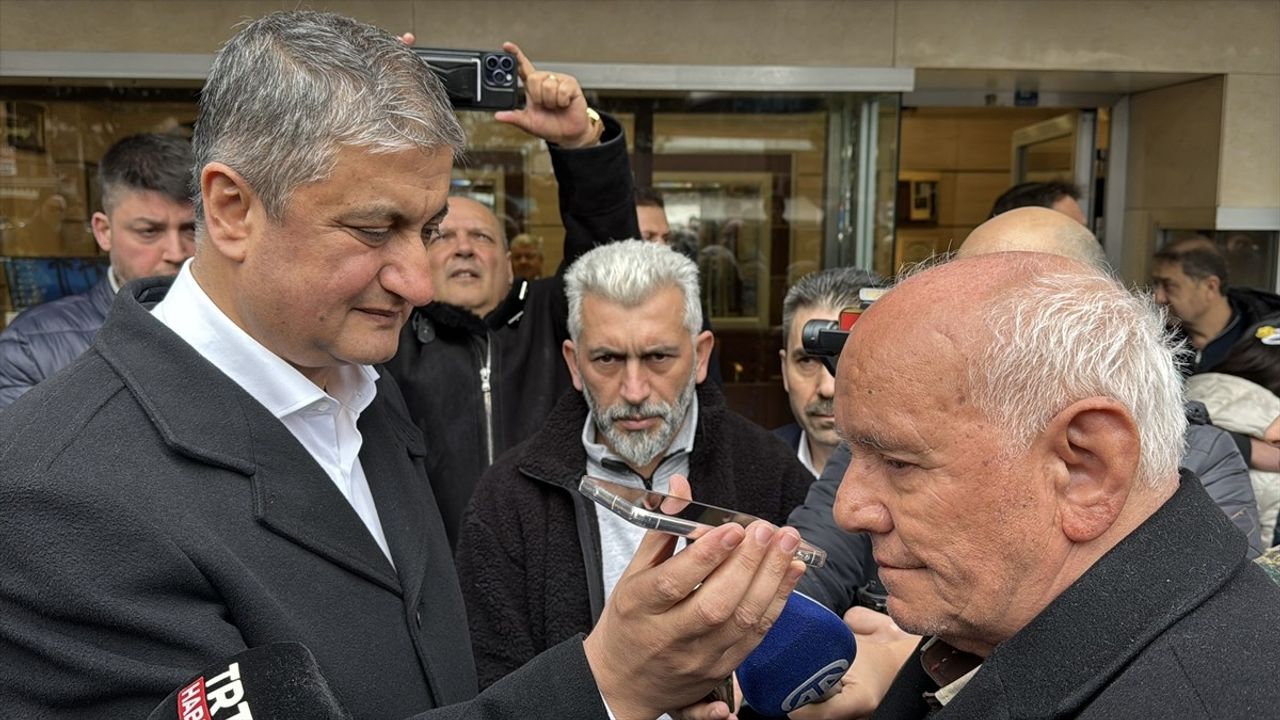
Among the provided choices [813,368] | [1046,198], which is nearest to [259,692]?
[813,368]

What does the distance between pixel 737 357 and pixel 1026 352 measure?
5041mm

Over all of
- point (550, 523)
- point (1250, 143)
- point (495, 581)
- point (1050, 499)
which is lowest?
point (495, 581)

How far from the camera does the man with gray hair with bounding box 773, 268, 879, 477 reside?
11.4 ft

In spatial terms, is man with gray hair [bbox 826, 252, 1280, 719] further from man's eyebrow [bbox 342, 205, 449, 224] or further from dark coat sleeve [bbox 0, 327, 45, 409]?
dark coat sleeve [bbox 0, 327, 45, 409]

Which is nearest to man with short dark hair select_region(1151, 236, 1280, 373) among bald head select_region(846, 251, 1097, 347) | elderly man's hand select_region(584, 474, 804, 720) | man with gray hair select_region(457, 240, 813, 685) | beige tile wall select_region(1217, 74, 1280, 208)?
beige tile wall select_region(1217, 74, 1280, 208)

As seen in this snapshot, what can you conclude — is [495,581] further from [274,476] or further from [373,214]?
[373,214]

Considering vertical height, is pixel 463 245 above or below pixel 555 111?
below

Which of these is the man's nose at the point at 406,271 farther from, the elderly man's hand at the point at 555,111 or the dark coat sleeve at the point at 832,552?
the elderly man's hand at the point at 555,111

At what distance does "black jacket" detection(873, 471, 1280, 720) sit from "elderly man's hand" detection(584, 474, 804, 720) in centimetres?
27

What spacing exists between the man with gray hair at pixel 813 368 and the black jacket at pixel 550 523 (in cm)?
60

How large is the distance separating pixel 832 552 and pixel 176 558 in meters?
1.36

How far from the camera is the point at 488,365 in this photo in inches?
135

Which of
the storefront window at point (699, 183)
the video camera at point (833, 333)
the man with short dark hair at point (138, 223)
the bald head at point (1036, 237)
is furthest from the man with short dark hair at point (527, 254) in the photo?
the video camera at point (833, 333)

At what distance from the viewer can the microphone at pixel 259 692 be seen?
1.09 meters
